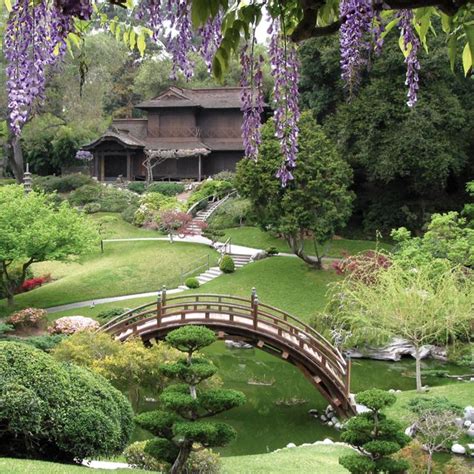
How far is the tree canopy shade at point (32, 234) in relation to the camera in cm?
2320

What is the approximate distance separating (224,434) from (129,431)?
178cm

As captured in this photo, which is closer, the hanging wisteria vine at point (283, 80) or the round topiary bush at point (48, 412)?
the hanging wisteria vine at point (283, 80)

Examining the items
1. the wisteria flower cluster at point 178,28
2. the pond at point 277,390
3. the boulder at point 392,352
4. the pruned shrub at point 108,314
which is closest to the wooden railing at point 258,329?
the pond at point 277,390

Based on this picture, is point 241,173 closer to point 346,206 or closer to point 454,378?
point 346,206

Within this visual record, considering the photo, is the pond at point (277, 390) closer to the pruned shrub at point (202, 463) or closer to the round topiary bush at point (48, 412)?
the pruned shrub at point (202, 463)

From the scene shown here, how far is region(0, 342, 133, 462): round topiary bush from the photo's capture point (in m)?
8.38

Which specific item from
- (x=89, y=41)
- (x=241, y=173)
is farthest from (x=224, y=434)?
(x=89, y=41)

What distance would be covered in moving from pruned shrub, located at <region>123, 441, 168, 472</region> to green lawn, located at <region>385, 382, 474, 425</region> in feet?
20.7

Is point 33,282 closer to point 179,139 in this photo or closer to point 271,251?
point 271,251

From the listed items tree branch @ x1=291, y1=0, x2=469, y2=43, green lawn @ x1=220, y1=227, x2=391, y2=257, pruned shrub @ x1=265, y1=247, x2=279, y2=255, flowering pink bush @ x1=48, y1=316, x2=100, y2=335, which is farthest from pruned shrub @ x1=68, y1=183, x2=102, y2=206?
tree branch @ x1=291, y1=0, x2=469, y2=43

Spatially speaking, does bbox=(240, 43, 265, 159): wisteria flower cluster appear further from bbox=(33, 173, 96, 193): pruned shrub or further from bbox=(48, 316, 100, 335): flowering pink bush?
bbox=(33, 173, 96, 193): pruned shrub

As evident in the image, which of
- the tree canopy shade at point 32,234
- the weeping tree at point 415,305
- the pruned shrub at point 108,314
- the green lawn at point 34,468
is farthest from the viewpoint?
the tree canopy shade at point 32,234

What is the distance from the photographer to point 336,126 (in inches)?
1209

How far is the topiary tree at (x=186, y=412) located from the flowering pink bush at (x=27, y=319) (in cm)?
1325
